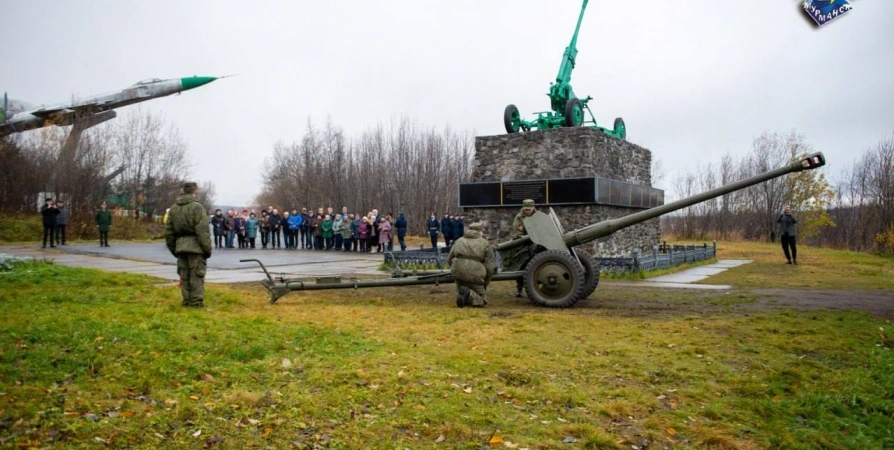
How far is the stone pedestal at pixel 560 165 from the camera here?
55.9 ft

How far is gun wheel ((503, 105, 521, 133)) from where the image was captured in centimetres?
1842

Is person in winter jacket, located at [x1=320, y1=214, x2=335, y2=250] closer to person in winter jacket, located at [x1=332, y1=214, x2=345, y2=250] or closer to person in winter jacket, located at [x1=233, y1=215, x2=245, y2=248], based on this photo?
person in winter jacket, located at [x1=332, y1=214, x2=345, y2=250]

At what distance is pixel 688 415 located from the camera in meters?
4.98

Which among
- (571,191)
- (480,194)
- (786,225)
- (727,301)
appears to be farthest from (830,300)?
(480,194)

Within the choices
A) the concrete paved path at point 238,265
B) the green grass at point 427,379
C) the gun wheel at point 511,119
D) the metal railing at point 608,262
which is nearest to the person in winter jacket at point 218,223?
the concrete paved path at point 238,265

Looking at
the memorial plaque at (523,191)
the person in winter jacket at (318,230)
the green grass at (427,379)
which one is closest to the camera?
the green grass at (427,379)

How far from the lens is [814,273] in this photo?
53.4ft

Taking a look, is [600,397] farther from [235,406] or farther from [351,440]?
[235,406]

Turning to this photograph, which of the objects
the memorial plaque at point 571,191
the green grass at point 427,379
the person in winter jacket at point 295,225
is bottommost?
the green grass at point 427,379

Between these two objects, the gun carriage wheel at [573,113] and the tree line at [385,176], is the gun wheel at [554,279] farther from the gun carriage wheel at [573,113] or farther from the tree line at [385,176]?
the tree line at [385,176]

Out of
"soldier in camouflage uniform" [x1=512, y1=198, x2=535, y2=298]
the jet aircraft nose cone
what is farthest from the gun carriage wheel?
the jet aircraft nose cone

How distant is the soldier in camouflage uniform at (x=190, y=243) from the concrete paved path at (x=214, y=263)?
174 inches

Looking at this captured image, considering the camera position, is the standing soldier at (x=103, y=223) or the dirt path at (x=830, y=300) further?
the standing soldier at (x=103, y=223)

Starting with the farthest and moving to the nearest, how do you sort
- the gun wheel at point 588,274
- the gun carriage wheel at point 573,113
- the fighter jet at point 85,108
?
the gun carriage wheel at point 573,113 < the gun wheel at point 588,274 < the fighter jet at point 85,108
